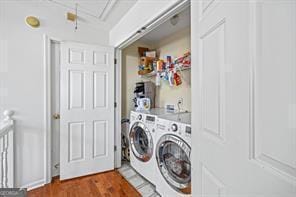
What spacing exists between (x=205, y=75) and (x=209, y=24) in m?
0.23

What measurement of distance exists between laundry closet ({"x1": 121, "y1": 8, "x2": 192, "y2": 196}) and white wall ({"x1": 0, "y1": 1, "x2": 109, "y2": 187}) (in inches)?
48.3

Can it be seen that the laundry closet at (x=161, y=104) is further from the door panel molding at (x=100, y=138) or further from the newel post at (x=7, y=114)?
the newel post at (x=7, y=114)

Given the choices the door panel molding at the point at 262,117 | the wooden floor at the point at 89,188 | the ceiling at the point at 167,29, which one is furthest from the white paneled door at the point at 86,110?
the door panel molding at the point at 262,117

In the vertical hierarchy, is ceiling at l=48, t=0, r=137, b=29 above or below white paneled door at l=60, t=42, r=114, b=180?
above

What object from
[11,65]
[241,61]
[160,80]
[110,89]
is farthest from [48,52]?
[241,61]

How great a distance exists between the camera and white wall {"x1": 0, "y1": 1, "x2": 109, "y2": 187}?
1870 millimetres

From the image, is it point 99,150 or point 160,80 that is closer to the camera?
point 99,150

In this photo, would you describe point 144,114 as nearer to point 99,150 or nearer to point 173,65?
point 173,65

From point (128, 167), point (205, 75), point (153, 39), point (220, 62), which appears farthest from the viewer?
point (153, 39)

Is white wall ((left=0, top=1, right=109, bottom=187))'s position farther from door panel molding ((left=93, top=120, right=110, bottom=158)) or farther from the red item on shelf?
the red item on shelf


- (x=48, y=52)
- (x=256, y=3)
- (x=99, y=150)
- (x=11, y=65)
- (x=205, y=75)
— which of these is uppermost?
(x=48, y=52)

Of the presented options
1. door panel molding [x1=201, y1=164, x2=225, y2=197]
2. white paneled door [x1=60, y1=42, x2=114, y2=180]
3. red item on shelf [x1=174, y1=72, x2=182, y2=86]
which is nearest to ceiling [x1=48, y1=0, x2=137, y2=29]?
white paneled door [x1=60, y1=42, x2=114, y2=180]

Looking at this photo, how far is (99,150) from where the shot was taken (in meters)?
2.41

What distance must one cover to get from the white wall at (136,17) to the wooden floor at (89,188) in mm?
2005
